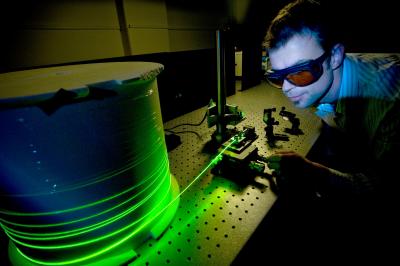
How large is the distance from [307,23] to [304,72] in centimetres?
26

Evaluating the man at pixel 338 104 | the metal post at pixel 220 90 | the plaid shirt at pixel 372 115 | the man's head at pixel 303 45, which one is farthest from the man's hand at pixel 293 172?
the man's head at pixel 303 45

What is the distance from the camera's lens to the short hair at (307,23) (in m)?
1.05

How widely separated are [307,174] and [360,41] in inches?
119

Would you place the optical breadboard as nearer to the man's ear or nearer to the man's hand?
the man's hand

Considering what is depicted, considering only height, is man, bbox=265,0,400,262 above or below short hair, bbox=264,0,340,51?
below

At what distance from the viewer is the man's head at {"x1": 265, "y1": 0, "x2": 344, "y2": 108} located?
3.40 ft

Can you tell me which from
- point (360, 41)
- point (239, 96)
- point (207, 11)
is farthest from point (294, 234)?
point (360, 41)

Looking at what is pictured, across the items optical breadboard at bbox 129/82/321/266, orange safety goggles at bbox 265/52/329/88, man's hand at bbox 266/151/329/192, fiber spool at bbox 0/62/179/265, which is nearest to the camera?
fiber spool at bbox 0/62/179/265

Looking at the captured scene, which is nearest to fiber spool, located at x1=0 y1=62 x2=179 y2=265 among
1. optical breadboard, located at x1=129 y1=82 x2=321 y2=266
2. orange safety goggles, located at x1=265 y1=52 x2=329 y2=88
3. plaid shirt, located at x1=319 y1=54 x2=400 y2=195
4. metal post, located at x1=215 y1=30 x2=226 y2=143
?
optical breadboard, located at x1=129 y1=82 x2=321 y2=266

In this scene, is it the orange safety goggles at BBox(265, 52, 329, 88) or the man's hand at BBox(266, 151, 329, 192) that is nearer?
the man's hand at BBox(266, 151, 329, 192)

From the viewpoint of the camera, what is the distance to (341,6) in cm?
274

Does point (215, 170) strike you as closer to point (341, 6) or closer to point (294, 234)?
point (294, 234)

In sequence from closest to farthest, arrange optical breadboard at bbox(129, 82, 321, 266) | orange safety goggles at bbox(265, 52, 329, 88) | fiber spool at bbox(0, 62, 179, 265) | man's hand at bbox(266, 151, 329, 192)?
1. fiber spool at bbox(0, 62, 179, 265)
2. optical breadboard at bbox(129, 82, 321, 266)
3. man's hand at bbox(266, 151, 329, 192)
4. orange safety goggles at bbox(265, 52, 329, 88)

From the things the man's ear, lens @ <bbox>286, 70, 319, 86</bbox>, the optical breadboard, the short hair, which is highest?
the short hair
